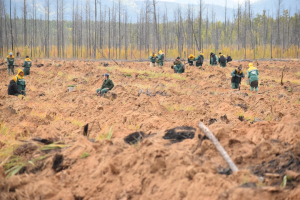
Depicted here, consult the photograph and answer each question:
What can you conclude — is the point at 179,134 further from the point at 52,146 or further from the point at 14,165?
the point at 14,165

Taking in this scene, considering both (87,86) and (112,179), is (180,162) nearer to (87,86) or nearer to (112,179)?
(112,179)

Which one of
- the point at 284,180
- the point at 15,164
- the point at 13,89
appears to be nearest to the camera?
the point at 284,180

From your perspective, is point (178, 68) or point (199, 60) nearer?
point (178, 68)

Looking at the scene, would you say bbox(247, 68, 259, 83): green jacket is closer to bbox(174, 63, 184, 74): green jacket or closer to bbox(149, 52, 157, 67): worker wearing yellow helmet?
bbox(174, 63, 184, 74): green jacket

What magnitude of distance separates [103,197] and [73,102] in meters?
7.51

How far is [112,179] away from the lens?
3.29 metres

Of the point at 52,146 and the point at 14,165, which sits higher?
the point at 52,146

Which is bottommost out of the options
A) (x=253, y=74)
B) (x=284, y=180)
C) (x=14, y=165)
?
(x=14, y=165)

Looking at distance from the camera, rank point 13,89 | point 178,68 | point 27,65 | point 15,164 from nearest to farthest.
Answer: point 15,164, point 13,89, point 27,65, point 178,68

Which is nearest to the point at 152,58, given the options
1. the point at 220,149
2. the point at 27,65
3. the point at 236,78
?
the point at 27,65

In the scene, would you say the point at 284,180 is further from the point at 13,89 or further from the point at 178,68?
the point at 178,68

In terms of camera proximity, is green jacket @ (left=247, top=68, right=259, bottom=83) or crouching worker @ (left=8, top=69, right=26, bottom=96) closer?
crouching worker @ (left=8, top=69, right=26, bottom=96)

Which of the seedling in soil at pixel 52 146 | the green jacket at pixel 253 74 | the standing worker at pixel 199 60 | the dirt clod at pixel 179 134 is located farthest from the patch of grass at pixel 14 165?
the standing worker at pixel 199 60

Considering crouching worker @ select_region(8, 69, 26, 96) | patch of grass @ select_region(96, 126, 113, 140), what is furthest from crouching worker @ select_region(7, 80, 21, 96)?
patch of grass @ select_region(96, 126, 113, 140)
